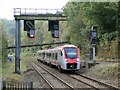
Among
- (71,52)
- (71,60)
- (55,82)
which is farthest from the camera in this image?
(71,52)

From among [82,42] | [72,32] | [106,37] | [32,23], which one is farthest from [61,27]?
[32,23]

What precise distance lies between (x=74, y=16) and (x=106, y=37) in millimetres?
20329

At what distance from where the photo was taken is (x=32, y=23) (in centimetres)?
3184

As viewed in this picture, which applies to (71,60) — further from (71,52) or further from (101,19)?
(101,19)

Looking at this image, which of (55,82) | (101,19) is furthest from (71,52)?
(101,19)

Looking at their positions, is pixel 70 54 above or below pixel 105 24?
below

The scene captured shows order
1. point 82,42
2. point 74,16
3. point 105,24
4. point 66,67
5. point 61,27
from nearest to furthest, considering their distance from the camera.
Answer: point 66,67 < point 105,24 < point 82,42 < point 74,16 < point 61,27

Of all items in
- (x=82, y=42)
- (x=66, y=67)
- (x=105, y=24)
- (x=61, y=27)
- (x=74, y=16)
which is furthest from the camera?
(x=61, y=27)

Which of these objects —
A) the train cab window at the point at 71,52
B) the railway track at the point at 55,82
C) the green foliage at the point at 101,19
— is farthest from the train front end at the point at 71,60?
the green foliage at the point at 101,19

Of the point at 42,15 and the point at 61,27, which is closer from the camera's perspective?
the point at 42,15

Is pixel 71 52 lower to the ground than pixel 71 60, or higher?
higher

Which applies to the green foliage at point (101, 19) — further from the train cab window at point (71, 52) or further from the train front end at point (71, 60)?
the train front end at point (71, 60)

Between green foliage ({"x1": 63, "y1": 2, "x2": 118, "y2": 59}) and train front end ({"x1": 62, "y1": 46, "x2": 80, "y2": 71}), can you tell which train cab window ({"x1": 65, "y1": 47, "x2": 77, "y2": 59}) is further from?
green foliage ({"x1": 63, "y1": 2, "x2": 118, "y2": 59})

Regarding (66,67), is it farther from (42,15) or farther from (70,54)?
(42,15)
